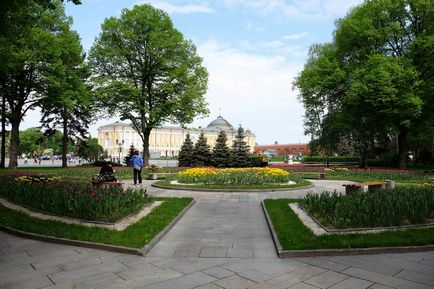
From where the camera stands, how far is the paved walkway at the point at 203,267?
207 inches

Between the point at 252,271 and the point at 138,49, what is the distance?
31.6m

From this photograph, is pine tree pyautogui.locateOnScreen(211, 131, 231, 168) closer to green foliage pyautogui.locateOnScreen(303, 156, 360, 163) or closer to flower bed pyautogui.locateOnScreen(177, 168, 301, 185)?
Result: green foliage pyautogui.locateOnScreen(303, 156, 360, 163)

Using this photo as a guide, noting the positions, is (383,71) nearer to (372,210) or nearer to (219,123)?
(372,210)

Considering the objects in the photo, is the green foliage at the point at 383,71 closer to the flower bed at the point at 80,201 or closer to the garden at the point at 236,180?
the garden at the point at 236,180

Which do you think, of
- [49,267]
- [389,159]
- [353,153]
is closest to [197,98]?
[389,159]

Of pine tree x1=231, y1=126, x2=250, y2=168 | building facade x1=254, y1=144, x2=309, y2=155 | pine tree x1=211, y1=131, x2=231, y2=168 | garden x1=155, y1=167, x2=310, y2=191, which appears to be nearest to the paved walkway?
garden x1=155, y1=167, x2=310, y2=191

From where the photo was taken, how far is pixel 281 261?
21.0 feet

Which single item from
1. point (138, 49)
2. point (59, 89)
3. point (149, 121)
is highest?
point (138, 49)

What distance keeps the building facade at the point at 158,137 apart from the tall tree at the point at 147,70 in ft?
269

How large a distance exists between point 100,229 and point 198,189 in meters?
8.62

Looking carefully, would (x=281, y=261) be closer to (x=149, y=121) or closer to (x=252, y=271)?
(x=252, y=271)

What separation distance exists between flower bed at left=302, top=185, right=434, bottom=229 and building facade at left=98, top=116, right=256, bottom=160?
107608mm

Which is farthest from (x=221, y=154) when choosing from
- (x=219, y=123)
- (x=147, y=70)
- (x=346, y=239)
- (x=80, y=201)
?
Result: (x=219, y=123)

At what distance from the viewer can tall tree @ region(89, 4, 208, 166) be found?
3291 centimetres
